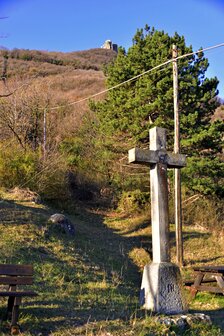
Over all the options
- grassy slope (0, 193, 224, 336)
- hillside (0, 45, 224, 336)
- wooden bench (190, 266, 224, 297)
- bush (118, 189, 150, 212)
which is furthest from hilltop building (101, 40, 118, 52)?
wooden bench (190, 266, 224, 297)

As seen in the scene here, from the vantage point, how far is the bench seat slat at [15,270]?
578cm

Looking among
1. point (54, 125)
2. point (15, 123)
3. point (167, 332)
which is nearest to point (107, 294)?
point (167, 332)

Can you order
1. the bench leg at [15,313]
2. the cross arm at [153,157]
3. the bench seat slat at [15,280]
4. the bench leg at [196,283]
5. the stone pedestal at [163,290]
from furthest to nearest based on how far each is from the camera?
the bench leg at [196,283]
the cross arm at [153,157]
the stone pedestal at [163,290]
the bench seat slat at [15,280]
the bench leg at [15,313]

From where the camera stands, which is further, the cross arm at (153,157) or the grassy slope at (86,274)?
the cross arm at (153,157)

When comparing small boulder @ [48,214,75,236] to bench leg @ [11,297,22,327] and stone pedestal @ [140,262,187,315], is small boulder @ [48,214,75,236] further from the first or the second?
bench leg @ [11,297,22,327]

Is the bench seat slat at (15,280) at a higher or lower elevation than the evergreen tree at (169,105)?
lower

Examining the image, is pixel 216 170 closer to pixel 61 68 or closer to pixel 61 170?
pixel 61 170

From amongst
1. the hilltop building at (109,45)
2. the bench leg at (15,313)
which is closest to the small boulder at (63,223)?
the bench leg at (15,313)

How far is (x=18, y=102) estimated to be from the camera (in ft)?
85.7

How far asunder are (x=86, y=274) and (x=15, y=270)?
391cm

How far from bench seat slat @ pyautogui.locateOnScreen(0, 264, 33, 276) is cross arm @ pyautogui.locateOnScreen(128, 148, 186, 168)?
254 centimetres

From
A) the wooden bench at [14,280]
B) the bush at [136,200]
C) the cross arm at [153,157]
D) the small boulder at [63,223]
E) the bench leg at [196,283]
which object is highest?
the cross arm at [153,157]

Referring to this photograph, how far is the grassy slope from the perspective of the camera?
5949mm

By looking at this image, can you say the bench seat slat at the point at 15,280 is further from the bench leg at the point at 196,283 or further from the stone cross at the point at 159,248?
the bench leg at the point at 196,283
